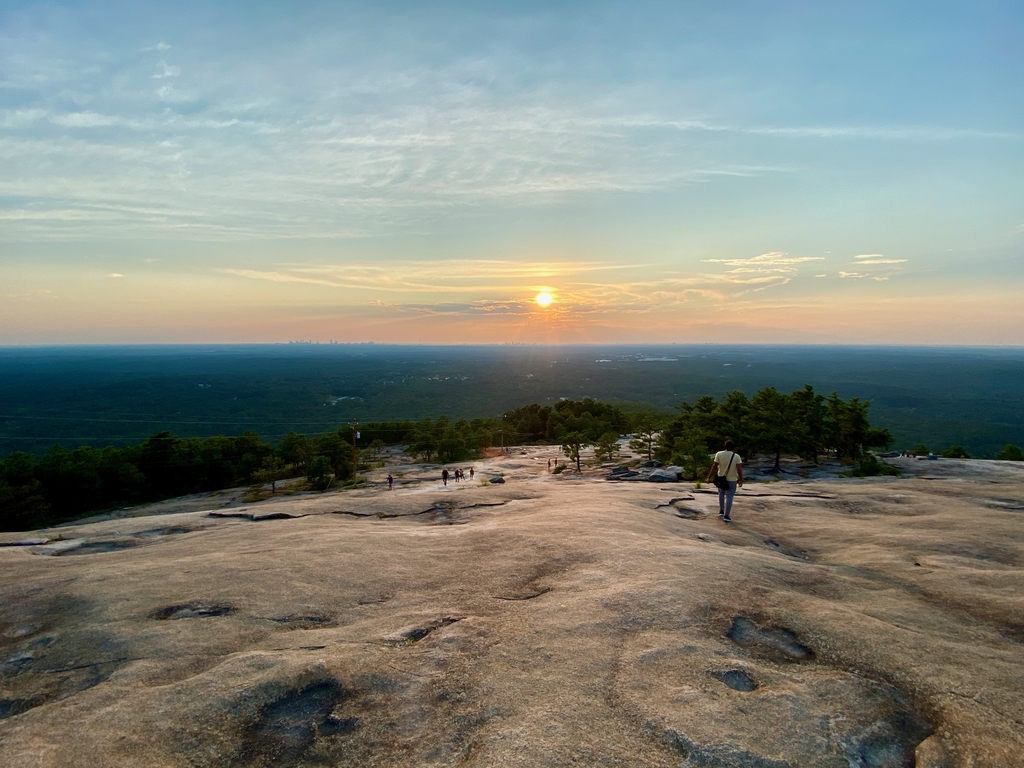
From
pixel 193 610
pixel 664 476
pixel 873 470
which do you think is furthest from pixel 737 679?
pixel 873 470

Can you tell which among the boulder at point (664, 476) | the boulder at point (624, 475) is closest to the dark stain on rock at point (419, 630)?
the boulder at point (664, 476)

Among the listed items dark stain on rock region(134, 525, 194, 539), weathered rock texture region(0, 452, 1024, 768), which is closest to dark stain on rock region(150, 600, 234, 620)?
weathered rock texture region(0, 452, 1024, 768)

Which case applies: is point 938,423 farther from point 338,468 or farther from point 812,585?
point 812,585

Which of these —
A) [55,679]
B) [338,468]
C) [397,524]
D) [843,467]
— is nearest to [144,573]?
[55,679]

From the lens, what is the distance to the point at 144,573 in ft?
35.0

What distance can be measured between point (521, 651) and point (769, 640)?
3688 mm

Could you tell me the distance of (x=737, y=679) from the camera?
6.55 metres

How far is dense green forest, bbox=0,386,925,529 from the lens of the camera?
45250 mm

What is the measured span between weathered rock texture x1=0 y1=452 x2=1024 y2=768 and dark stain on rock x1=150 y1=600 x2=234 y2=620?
0.04 m

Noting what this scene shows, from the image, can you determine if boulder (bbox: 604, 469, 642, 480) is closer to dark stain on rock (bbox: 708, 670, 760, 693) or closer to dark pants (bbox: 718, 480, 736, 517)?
dark pants (bbox: 718, 480, 736, 517)

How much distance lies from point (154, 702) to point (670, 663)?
6412 millimetres

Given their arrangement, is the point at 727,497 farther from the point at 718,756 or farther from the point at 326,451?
the point at 326,451

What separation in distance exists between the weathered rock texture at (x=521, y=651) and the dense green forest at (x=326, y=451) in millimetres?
27462

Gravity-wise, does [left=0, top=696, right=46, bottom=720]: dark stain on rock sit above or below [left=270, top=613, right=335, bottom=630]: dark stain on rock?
below
